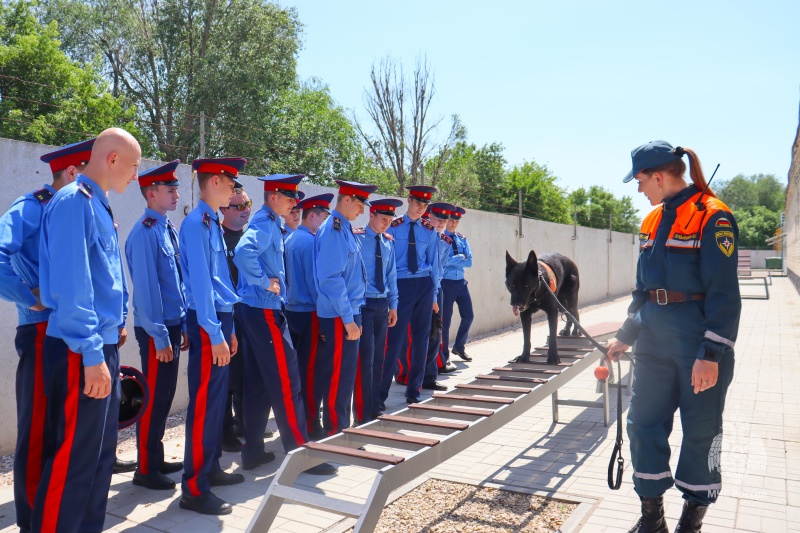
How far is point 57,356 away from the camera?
119 inches

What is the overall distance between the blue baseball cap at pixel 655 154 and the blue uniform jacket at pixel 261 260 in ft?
9.15

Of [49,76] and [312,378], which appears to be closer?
[312,378]

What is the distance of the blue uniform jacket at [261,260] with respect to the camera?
488cm

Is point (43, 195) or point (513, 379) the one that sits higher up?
point (43, 195)

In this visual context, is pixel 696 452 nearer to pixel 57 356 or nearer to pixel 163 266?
pixel 57 356

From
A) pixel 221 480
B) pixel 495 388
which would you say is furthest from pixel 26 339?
pixel 495 388

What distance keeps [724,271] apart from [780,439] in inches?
130

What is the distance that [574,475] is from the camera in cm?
496

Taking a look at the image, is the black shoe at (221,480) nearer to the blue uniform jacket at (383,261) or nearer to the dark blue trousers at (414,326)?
the blue uniform jacket at (383,261)

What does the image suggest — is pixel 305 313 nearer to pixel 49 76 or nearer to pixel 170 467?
pixel 170 467

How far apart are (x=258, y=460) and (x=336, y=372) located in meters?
0.94

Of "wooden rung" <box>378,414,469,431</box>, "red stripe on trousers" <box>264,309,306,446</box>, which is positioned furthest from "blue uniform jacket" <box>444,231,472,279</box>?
"wooden rung" <box>378,414,469,431</box>

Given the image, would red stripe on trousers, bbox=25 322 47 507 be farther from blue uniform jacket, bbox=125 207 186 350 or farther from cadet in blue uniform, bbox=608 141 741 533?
cadet in blue uniform, bbox=608 141 741 533

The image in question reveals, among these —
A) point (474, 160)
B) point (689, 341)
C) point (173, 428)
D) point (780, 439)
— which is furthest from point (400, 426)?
point (474, 160)
